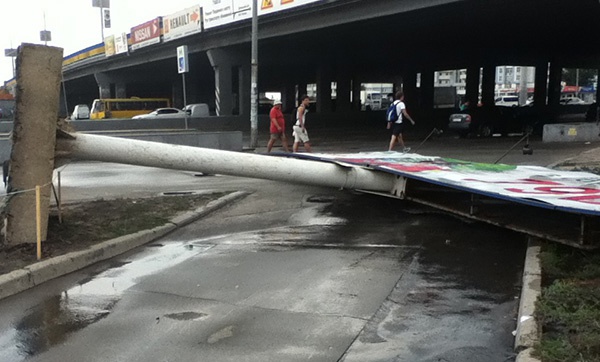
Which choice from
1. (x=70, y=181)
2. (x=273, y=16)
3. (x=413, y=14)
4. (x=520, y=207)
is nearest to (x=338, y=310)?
(x=520, y=207)

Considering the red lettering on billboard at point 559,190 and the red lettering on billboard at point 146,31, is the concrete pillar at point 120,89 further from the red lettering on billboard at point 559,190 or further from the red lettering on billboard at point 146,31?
the red lettering on billboard at point 559,190

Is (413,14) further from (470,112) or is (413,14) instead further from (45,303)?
Answer: (45,303)

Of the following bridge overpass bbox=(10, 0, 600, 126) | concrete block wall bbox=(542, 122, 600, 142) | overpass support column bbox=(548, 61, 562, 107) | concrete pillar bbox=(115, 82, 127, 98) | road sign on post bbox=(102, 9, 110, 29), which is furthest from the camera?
road sign on post bbox=(102, 9, 110, 29)

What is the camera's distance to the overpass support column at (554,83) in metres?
53.7

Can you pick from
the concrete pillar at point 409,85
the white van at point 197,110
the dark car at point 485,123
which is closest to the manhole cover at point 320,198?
the dark car at point 485,123

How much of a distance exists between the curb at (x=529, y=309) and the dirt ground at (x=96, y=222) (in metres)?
5.02

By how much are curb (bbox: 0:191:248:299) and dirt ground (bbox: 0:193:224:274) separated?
0.15m

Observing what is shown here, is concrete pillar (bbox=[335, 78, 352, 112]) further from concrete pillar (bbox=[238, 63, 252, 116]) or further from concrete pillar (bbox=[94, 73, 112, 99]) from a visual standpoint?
concrete pillar (bbox=[94, 73, 112, 99])

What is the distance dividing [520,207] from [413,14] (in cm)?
1902

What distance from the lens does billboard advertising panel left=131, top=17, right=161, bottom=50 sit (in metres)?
40.5

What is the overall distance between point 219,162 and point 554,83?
53551 mm

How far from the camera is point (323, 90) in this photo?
45906 millimetres

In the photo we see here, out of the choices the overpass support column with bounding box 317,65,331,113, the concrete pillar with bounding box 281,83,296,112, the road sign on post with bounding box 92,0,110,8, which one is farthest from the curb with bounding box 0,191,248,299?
the concrete pillar with bounding box 281,83,296,112

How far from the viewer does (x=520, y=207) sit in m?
7.75
